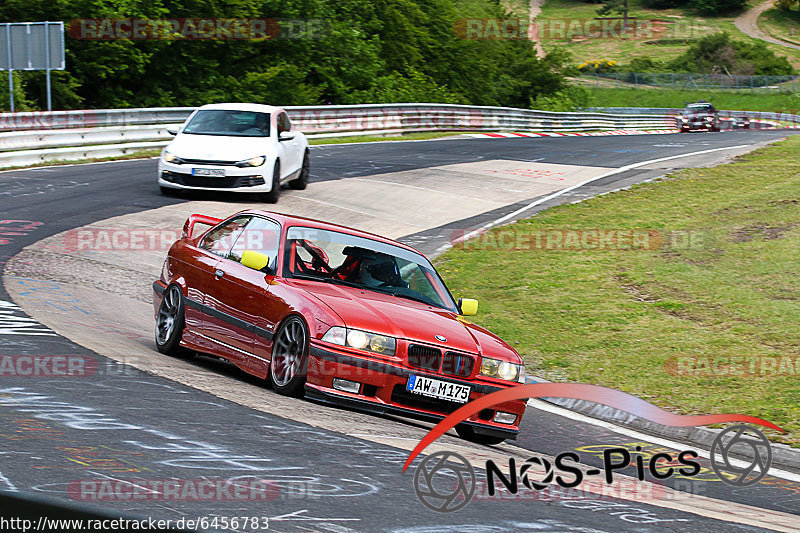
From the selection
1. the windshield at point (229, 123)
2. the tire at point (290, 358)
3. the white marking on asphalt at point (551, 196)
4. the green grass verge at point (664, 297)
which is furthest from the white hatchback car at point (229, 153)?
the tire at point (290, 358)

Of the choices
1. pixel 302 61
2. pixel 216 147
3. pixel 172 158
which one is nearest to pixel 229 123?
pixel 216 147

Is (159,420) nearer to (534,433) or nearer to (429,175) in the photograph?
(534,433)

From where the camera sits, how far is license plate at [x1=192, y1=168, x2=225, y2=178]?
17.9 m

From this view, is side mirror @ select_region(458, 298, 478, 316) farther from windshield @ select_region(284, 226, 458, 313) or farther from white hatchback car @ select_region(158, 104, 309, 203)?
white hatchback car @ select_region(158, 104, 309, 203)

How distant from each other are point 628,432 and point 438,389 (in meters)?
2.12

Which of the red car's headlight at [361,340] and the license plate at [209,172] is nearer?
the red car's headlight at [361,340]

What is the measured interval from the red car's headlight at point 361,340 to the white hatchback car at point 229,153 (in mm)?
11273

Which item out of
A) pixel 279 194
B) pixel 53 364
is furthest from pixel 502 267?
pixel 53 364

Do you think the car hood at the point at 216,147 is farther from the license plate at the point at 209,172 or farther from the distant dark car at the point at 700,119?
the distant dark car at the point at 700,119

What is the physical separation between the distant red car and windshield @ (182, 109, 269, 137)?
367 inches

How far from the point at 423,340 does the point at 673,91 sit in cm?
8424

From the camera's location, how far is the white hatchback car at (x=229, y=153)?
1795cm

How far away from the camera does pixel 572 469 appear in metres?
6.52

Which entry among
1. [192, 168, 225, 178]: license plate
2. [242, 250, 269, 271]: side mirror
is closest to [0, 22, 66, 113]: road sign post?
[192, 168, 225, 178]: license plate
